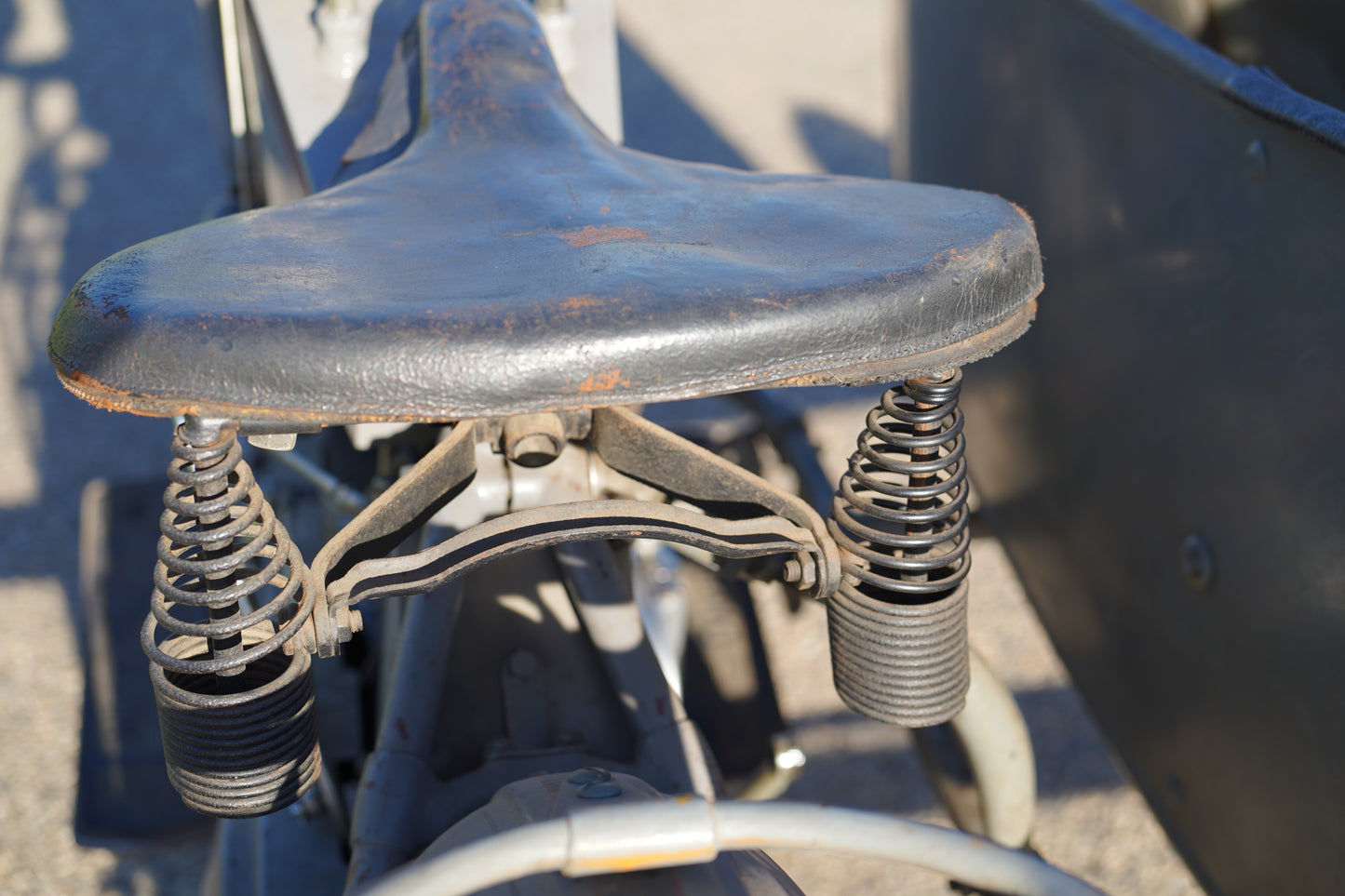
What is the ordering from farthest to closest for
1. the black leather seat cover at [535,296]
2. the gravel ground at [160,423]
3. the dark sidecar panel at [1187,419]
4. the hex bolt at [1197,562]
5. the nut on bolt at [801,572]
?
the gravel ground at [160,423], the hex bolt at [1197,562], the dark sidecar panel at [1187,419], the nut on bolt at [801,572], the black leather seat cover at [535,296]

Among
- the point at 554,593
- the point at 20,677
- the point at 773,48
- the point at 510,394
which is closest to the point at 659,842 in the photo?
the point at 510,394

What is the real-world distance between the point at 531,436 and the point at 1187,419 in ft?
2.61

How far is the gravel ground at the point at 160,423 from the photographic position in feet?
5.76

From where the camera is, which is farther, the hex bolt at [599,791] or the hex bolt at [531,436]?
the hex bolt at [531,436]

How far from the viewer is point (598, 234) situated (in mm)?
796

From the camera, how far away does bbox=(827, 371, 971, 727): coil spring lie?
2.84ft

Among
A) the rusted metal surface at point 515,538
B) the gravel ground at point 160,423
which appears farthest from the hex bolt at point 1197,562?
the rusted metal surface at point 515,538

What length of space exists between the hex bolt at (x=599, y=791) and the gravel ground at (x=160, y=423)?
3.30 feet

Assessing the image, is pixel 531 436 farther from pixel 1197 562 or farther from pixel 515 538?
pixel 1197 562

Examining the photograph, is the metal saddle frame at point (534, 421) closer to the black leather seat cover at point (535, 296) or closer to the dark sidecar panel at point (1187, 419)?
the black leather seat cover at point (535, 296)

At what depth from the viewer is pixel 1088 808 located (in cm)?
183

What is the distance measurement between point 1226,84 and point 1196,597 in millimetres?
559

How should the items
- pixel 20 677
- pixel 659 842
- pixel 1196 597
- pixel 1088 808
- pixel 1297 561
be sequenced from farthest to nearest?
pixel 20 677, pixel 1088 808, pixel 1196 597, pixel 1297 561, pixel 659 842

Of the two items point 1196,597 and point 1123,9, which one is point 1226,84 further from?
point 1196,597
